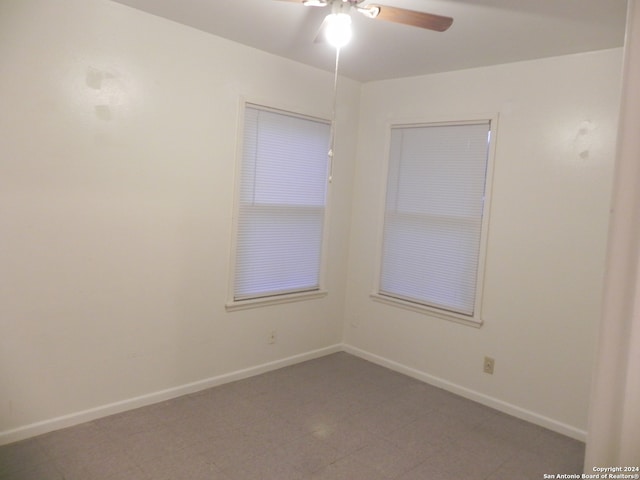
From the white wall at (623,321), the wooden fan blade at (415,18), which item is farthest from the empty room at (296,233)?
the white wall at (623,321)

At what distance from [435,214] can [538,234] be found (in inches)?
31.1

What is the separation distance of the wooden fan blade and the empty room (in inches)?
0.5

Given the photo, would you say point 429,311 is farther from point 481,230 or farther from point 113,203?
point 113,203

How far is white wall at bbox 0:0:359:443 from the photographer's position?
2.33 metres

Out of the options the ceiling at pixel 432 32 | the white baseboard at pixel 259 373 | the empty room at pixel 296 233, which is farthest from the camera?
the white baseboard at pixel 259 373

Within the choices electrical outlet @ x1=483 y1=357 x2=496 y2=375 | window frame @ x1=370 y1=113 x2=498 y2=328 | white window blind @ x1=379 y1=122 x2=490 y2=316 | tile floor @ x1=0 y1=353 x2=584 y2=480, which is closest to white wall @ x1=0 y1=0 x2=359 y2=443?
tile floor @ x1=0 y1=353 x2=584 y2=480

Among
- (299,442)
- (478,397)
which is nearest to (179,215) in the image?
(299,442)

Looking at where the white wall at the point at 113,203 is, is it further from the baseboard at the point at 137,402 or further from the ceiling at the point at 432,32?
the ceiling at the point at 432,32

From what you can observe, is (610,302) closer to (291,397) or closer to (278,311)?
(291,397)

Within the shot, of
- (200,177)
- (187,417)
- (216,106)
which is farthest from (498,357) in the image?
(216,106)

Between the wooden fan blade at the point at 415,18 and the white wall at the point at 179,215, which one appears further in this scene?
the white wall at the point at 179,215

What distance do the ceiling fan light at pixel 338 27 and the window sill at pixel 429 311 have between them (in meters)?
2.22

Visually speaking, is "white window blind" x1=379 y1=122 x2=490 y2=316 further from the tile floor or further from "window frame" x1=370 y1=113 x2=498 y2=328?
the tile floor

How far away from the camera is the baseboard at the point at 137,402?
243 cm
